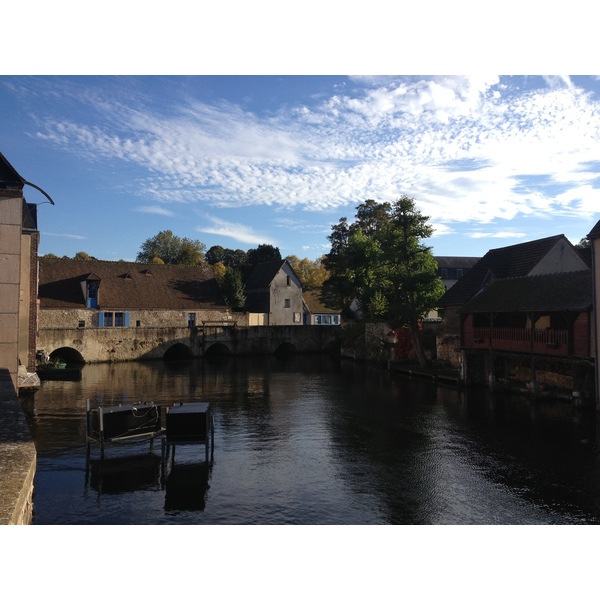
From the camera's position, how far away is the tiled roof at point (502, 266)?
3538 centimetres

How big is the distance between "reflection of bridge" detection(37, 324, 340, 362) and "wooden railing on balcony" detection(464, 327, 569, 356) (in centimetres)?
2685

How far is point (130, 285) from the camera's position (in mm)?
52344

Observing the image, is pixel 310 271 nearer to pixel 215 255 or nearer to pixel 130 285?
pixel 215 255

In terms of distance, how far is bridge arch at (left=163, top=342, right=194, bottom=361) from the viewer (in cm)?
5038

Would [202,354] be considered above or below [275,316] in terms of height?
below

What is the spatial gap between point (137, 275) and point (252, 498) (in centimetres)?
4472

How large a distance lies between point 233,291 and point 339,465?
152 feet

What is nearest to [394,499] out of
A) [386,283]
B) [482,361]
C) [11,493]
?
[11,493]

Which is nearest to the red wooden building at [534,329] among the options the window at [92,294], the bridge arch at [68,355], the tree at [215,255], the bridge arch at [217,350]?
the bridge arch at [217,350]

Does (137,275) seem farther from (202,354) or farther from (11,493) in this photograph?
(11,493)

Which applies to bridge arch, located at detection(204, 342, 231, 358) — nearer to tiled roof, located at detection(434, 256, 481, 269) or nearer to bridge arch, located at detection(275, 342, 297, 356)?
bridge arch, located at detection(275, 342, 297, 356)

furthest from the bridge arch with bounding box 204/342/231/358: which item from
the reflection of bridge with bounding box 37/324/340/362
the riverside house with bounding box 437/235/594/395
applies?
the riverside house with bounding box 437/235/594/395

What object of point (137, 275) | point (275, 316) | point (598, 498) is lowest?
point (598, 498)

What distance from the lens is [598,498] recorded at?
40.2 ft
